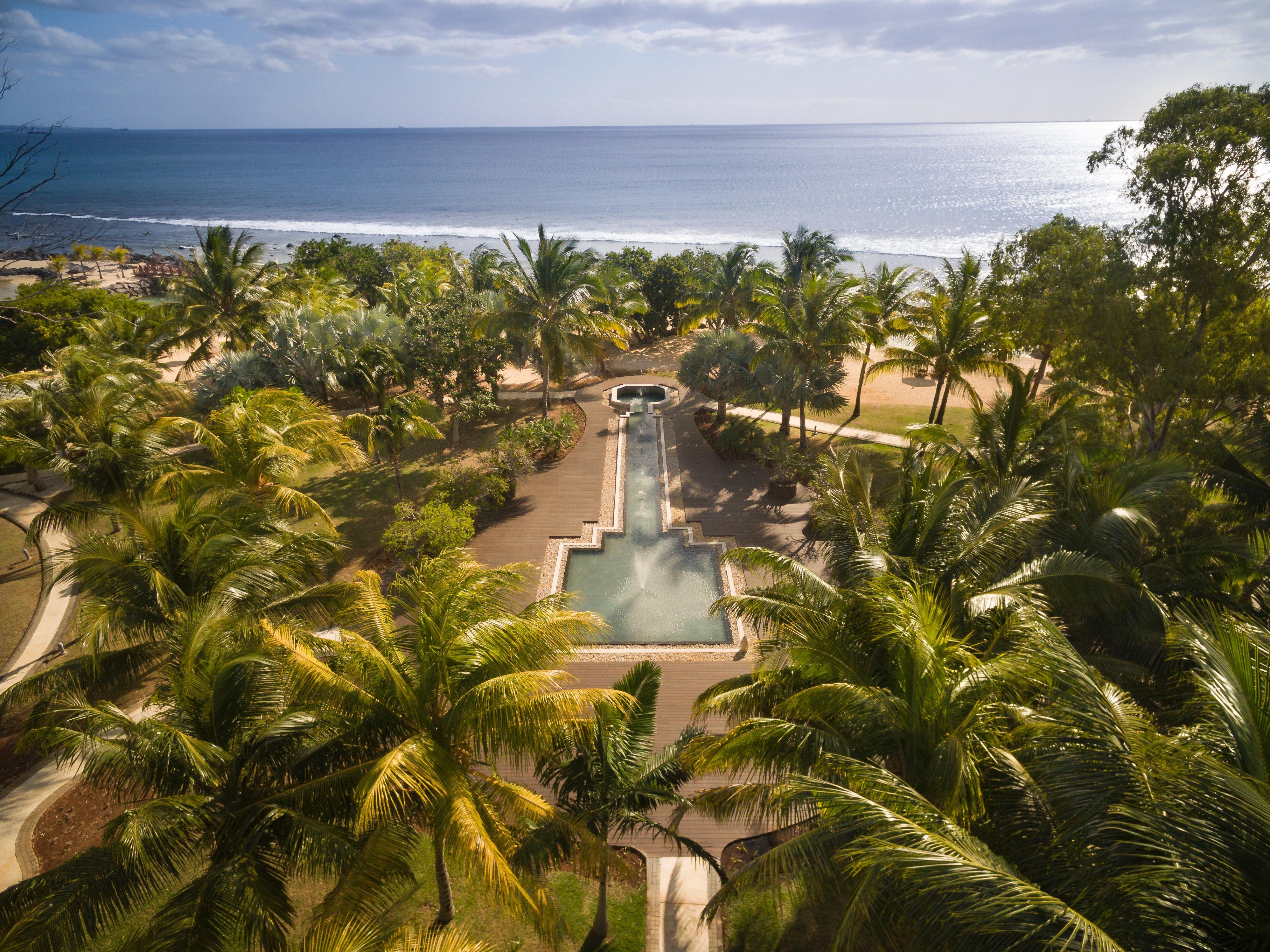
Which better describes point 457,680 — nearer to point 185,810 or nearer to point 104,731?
point 185,810

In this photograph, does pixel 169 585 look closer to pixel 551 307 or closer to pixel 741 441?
pixel 551 307

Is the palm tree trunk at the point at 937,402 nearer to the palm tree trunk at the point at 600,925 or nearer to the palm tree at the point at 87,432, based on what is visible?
the palm tree trunk at the point at 600,925

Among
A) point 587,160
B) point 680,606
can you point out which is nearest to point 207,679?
point 680,606

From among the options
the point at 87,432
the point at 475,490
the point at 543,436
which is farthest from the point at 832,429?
the point at 87,432

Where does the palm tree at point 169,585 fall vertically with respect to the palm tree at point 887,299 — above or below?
below

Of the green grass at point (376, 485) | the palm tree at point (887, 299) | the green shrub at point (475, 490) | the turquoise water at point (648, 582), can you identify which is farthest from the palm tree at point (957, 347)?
the green grass at point (376, 485)

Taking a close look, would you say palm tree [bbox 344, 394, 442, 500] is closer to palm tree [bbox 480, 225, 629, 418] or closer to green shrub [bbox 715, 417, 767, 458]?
palm tree [bbox 480, 225, 629, 418]
